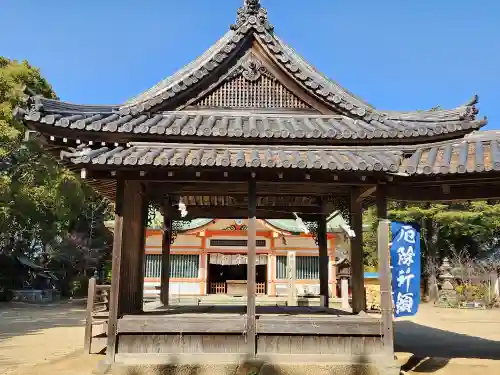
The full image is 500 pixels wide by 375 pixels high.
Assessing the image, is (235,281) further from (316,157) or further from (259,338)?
(316,157)

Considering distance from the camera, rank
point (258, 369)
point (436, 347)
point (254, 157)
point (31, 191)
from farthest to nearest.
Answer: point (31, 191)
point (436, 347)
point (254, 157)
point (258, 369)

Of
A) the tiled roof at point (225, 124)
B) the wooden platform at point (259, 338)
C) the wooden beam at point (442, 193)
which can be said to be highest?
the tiled roof at point (225, 124)

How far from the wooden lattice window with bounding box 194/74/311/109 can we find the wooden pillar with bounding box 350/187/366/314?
263 centimetres

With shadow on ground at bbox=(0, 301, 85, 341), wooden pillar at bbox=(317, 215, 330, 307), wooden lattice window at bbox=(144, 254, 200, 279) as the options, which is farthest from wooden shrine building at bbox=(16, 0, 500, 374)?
wooden lattice window at bbox=(144, 254, 200, 279)

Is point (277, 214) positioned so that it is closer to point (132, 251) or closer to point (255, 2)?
point (132, 251)

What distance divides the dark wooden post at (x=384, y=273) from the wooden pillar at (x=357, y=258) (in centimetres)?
121

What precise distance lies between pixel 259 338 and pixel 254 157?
11.6 ft

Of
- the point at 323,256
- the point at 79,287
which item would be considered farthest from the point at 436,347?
the point at 79,287

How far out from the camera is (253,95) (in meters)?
10.8

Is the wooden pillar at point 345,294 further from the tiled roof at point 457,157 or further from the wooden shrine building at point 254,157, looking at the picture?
the tiled roof at point 457,157

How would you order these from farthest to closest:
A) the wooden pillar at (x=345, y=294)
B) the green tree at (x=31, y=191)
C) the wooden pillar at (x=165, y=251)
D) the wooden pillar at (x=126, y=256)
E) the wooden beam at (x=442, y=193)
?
the green tree at (x=31, y=191)
the wooden pillar at (x=345, y=294)
the wooden pillar at (x=165, y=251)
the wooden beam at (x=442, y=193)
the wooden pillar at (x=126, y=256)

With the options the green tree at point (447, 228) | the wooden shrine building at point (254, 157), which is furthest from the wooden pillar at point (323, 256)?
the green tree at point (447, 228)

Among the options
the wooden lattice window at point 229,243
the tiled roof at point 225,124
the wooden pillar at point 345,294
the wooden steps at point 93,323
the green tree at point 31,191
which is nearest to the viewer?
the tiled roof at point 225,124

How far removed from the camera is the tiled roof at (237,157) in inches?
325
